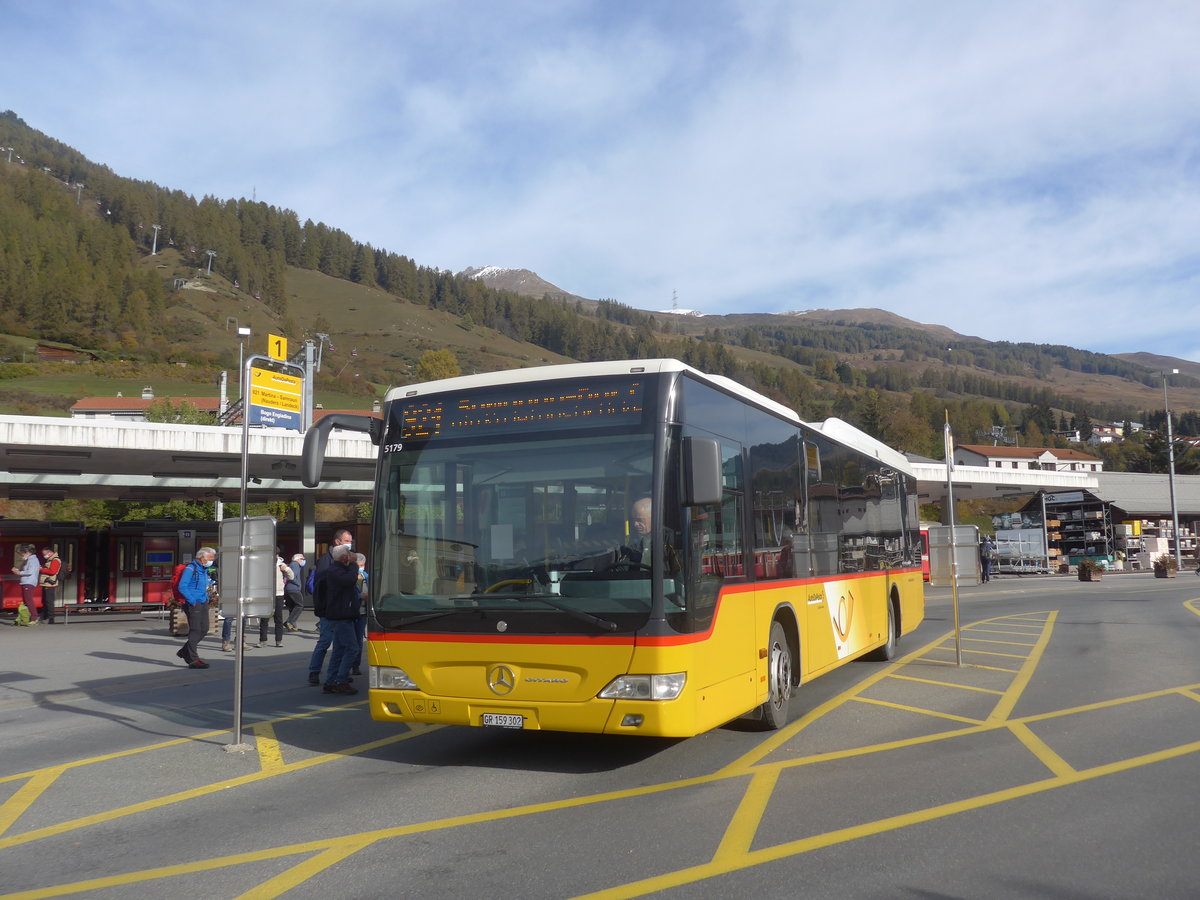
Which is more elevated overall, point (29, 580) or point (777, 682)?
point (29, 580)

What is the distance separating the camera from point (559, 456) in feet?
22.9

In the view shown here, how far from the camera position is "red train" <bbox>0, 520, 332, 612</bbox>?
91.7 feet

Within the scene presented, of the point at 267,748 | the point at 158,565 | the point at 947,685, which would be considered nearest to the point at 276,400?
the point at 158,565

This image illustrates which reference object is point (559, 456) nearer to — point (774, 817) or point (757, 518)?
point (757, 518)

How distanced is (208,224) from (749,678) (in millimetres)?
171972

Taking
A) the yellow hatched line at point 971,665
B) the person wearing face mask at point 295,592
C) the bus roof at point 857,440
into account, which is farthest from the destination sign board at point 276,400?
the yellow hatched line at point 971,665

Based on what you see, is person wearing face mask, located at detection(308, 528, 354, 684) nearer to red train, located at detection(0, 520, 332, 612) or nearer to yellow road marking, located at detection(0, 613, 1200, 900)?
yellow road marking, located at detection(0, 613, 1200, 900)

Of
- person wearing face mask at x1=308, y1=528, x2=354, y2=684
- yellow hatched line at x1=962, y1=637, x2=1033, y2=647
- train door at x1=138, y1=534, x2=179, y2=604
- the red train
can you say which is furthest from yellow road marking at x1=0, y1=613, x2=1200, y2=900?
train door at x1=138, y1=534, x2=179, y2=604

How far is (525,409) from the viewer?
23.6 feet

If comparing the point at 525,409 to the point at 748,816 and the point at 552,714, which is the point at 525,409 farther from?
the point at 748,816

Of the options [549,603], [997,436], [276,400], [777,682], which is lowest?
[777,682]

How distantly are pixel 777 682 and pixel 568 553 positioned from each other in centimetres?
282

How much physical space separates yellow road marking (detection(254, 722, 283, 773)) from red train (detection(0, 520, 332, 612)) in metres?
21.3

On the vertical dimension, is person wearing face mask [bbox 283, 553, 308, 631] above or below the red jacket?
below
